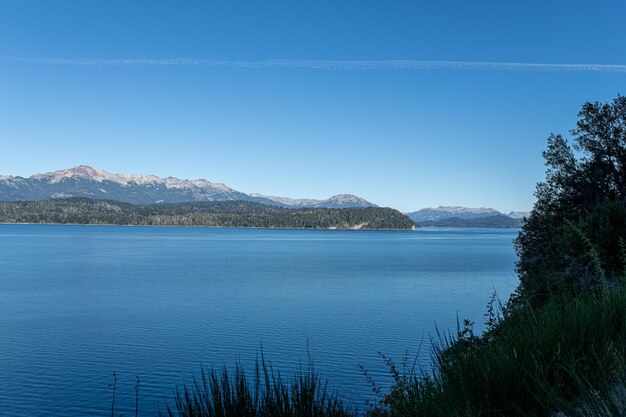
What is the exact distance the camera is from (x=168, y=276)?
69812 millimetres

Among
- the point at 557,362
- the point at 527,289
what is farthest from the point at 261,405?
the point at 527,289

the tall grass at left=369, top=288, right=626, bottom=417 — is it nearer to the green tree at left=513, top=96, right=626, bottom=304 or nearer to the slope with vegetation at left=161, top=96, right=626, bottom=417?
the slope with vegetation at left=161, top=96, right=626, bottom=417

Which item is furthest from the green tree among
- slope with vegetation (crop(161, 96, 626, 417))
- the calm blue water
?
slope with vegetation (crop(161, 96, 626, 417))

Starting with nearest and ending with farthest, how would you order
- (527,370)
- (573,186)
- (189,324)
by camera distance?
(527,370) → (573,186) → (189,324)

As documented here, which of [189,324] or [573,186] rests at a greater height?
[573,186]

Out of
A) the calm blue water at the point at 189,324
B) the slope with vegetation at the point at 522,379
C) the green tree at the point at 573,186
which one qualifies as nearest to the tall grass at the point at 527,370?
the slope with vegetation at the point at 522,379

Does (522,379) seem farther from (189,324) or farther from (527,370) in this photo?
(189,324)

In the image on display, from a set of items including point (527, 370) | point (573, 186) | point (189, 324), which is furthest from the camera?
point (189, 324)

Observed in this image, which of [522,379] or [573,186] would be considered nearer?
[522,379]

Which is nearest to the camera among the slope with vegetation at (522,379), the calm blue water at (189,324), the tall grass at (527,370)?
the slope with vegetation at (522,379)

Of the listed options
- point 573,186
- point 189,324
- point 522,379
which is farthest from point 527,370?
point 189,324

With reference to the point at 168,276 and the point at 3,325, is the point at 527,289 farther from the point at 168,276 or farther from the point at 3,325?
the point at 168,276

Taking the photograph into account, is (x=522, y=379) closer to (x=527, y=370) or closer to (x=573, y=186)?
(x=527, y=370)

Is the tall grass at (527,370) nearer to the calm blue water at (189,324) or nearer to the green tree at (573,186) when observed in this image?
the calm blue water at (189,324)
